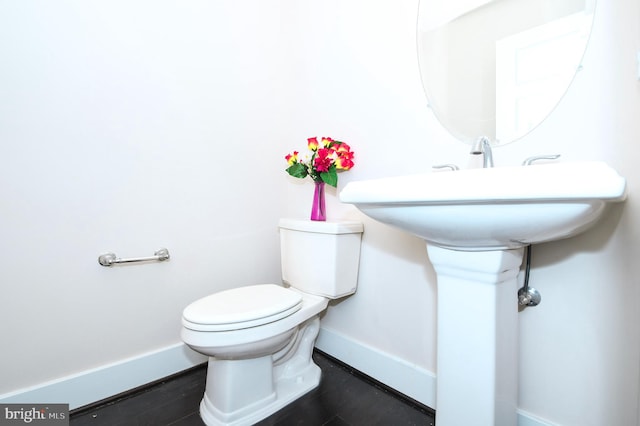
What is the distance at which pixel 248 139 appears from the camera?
1.57m

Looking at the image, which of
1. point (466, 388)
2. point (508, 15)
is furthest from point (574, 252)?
point (508, 15)

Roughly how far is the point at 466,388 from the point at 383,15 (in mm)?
1327

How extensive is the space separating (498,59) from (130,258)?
1.49 metres

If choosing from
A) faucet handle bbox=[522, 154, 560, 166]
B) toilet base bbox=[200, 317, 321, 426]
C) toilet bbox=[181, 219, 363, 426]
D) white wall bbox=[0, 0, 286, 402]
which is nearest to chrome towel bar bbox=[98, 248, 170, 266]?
white wall bbox=[0, 0, 286, 402]

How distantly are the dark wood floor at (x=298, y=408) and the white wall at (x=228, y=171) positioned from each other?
16 centimetres

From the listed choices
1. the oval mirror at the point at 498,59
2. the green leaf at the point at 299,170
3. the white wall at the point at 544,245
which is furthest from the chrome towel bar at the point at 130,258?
the oval mirror at the point at 498,59

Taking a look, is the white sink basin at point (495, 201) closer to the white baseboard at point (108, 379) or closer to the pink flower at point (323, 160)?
the pink flower at point (323, 160)

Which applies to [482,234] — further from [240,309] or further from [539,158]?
[240,309]

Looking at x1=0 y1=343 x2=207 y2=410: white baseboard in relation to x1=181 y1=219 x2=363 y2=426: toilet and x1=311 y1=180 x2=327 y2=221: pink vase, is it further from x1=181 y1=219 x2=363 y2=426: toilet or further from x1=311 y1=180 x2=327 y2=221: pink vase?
x1=311 y1=180 x2=327 y2=221: pink vase

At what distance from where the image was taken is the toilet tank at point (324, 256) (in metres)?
1.25

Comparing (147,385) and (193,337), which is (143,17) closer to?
(193,337)

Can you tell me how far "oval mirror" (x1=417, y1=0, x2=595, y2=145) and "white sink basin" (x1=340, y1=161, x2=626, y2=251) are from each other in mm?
429

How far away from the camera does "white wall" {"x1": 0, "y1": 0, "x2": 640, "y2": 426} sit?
808 mm

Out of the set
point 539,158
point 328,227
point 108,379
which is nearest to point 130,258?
point 108,379
